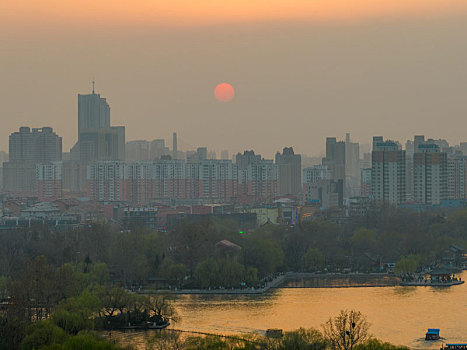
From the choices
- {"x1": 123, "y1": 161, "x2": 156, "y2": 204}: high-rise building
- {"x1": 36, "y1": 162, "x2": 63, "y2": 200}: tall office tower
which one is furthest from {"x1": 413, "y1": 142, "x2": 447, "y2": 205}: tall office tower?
{"x1": 36, "y1": 162, "x2": 63, "y2": 200}: tall office tower

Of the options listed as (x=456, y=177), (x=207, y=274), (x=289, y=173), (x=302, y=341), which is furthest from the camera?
(x=289, y=173)

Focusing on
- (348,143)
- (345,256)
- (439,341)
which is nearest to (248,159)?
(348,143)

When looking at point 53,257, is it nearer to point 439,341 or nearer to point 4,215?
point 439,341

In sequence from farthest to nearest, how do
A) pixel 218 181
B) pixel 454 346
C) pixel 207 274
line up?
pixel 218 181, pixel 207 274, pixel 454 346

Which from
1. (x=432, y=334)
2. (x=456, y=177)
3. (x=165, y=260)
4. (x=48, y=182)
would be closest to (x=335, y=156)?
(x=48, y=182)

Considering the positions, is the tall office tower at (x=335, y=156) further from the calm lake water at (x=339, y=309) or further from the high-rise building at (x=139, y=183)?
the calm lake water at (x=339, y=309)

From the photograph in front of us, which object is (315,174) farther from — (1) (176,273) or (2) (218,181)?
(1) (176,273)

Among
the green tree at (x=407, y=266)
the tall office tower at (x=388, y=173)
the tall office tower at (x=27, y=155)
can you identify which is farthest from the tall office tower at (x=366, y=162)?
the green tree at (x=407, y=266)
